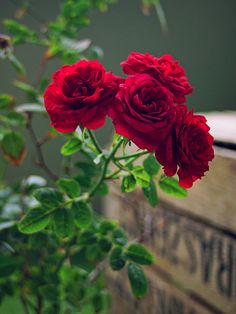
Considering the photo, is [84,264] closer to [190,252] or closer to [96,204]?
[190,252]

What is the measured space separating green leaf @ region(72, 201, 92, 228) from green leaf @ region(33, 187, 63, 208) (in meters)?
0.04

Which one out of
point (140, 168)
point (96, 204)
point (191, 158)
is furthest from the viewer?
point (96, 204)

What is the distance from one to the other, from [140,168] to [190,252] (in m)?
0.52

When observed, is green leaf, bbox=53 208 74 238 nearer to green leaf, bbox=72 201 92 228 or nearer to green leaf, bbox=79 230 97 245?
green leaf, bbox=72 201 92 228

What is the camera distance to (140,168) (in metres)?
0.81

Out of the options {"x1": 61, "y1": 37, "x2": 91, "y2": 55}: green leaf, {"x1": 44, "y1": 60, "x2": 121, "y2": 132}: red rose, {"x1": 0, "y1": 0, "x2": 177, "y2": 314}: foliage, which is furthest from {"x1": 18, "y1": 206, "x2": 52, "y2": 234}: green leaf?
{"x1": 61, "y1": 37, "x2": 91, "y2": 55}: green leaf

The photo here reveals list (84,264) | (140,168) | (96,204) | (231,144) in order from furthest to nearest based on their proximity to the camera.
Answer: (96,204), (231,144), (84,264), (140,168)

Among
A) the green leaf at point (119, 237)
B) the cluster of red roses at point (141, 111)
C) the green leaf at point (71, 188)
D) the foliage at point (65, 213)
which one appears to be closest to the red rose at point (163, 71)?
the cluster of red roses at point (141, 111)

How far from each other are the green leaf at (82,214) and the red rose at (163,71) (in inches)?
12.2

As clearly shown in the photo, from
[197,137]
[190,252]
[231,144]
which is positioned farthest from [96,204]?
[197,137]

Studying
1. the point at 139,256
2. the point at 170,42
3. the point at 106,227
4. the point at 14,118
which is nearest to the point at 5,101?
the point at 14,118

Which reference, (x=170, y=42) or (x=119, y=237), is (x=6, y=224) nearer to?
(x=119, y=237)

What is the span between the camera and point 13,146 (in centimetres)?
109

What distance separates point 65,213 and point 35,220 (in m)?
0.06
